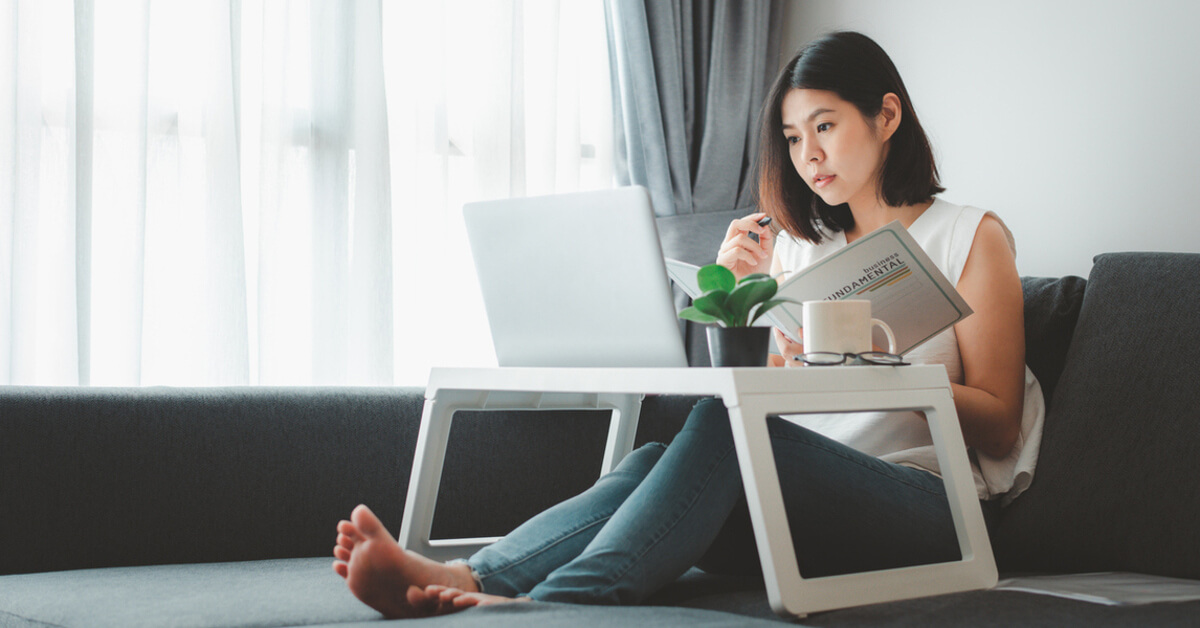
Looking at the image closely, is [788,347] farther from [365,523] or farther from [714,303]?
[365,523]

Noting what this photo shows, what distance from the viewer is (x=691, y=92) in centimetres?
237

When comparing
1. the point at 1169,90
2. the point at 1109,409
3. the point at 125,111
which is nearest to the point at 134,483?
the point at 125,111

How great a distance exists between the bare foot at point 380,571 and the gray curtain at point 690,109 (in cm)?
140

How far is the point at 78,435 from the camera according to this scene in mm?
1282

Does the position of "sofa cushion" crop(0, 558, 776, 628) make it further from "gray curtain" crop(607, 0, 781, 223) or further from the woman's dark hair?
"gray curtain" crop(607, 0, 781, 223)

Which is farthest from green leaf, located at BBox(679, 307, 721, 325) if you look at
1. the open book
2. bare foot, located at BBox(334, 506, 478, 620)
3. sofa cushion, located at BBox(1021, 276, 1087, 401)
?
sofa cushion, located at BBox(1021, 276, 1087, 401)

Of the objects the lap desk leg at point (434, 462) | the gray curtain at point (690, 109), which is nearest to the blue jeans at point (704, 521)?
the lap desk leg at point (434, 462)

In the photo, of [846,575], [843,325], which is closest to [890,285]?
[843,325]

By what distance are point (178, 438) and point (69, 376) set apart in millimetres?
505

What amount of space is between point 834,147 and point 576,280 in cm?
57

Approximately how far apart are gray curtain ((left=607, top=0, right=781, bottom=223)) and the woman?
0.70m

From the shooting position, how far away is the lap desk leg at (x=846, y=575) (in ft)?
2.81

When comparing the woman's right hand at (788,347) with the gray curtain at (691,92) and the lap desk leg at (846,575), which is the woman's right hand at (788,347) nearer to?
the lap desk leg at (846,575)

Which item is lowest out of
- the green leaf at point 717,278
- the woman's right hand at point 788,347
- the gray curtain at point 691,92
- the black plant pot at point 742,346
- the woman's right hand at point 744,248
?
the woman's right hand at point 788,347
